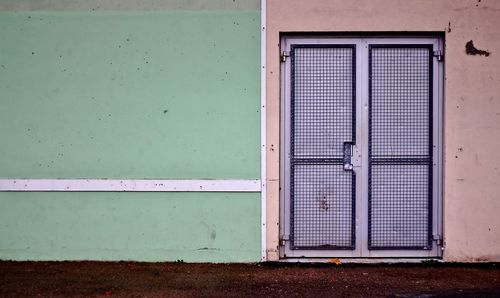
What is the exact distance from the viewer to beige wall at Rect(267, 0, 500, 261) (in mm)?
6973

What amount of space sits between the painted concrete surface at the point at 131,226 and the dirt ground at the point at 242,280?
0.14 meters

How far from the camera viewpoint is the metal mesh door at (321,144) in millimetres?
7070

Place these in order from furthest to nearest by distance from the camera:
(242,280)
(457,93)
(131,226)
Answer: (131,226) → (457,93) → (242,280)

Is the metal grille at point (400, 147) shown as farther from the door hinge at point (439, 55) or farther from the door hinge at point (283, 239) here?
the door hinge at point (283, 239)

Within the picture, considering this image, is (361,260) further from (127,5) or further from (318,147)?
(127,5)

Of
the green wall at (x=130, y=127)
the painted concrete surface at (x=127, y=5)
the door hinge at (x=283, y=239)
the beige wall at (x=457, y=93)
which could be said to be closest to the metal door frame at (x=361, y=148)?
the door hinge at (x=283, y=239)

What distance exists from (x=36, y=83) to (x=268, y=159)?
284cm

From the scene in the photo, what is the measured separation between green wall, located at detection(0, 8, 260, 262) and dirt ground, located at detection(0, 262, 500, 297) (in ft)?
0.91

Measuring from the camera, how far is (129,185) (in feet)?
23.2

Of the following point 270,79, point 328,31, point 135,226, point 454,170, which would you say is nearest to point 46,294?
point 135,226

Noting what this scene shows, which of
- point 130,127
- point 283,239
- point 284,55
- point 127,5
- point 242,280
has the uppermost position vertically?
point 127,5

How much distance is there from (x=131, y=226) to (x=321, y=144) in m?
2.40

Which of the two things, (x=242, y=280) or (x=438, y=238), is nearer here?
(x=242, y=280)

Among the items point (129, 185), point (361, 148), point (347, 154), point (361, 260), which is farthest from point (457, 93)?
point (129, 185)
